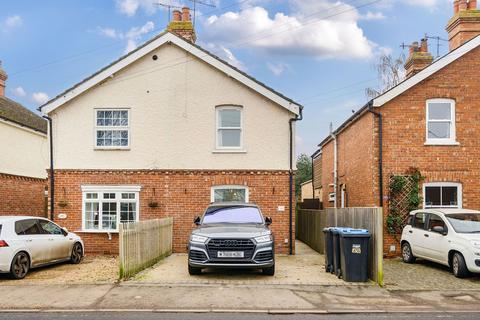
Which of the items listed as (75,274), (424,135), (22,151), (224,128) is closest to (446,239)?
(424,135)

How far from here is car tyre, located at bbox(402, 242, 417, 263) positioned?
15.2 m

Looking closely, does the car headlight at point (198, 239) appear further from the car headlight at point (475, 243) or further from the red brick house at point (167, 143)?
the car headlight at point (475, 243)

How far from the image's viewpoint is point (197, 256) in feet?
39.6

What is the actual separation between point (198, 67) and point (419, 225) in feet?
29.7

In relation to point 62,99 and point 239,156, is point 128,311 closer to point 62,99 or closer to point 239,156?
point 239,156

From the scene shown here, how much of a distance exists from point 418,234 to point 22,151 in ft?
56.6

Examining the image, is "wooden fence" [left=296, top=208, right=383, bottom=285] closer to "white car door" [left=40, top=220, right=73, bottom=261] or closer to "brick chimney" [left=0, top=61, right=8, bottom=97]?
"white car door" [left=40, top=220, right=73, bottom=261]

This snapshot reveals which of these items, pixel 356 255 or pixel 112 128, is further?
pixel 112 128

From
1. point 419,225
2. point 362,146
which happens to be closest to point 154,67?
point 362,146

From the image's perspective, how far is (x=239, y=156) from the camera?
1792 cm

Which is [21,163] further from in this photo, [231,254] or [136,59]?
[231,254]

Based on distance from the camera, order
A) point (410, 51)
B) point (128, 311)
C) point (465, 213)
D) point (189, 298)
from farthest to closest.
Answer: point (410, 51), point (465, 213), point (189, 298), point (128, 311)

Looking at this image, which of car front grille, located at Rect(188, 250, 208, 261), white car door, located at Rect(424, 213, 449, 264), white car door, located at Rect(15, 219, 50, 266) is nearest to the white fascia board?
white car door, located at Rect(424, 213, 449, 264)

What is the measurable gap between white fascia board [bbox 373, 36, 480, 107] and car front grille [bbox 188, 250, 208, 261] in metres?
8.31
